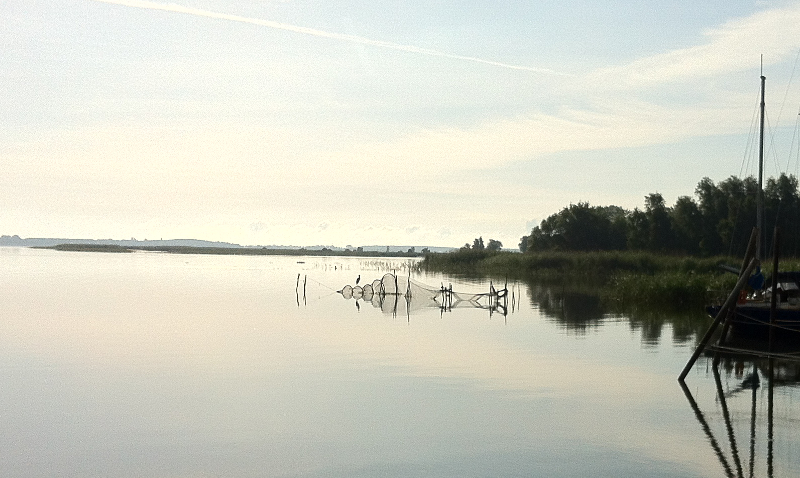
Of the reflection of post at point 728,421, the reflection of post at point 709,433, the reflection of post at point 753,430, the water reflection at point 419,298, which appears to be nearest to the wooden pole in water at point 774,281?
the reflection of post at point 728,421

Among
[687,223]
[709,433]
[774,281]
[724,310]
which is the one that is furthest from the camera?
[687,223]

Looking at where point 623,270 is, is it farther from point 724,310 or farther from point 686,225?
point 724,310

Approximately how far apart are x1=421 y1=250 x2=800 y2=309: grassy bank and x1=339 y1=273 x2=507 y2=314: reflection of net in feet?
26.1

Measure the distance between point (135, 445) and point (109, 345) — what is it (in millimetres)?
16556

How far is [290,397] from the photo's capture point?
75.0 feet

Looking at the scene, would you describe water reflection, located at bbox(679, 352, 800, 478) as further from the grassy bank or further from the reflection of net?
the reflection of net

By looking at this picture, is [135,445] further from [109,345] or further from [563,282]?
[563,282]

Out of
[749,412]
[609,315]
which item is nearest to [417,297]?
[609,315]

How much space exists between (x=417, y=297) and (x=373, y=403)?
4048 centimetres

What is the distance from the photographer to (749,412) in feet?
71.0

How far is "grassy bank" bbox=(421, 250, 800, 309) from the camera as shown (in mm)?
50375

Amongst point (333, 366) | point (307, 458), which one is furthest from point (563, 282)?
point (307, 458)

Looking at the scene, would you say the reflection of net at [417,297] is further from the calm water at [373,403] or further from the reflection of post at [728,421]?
the reflection of post at [728,421]

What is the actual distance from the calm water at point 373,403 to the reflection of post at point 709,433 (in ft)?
0.31
